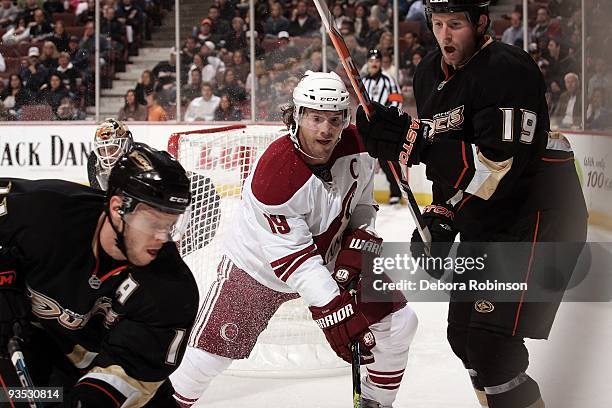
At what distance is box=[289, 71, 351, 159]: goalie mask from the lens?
2.47 meters

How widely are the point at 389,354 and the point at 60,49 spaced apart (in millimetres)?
4478

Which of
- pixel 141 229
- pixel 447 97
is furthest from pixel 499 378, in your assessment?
pixel 141 229

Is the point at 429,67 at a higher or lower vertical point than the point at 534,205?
higher

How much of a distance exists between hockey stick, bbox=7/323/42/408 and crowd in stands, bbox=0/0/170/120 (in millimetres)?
4664

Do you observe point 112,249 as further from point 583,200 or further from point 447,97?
point 583,200

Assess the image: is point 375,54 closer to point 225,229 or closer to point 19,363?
point 225,229

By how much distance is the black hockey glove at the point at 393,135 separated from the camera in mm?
2197

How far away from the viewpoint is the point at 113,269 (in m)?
1.83

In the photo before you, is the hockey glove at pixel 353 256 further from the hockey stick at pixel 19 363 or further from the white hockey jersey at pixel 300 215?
the hockey stick at pixel 19 363

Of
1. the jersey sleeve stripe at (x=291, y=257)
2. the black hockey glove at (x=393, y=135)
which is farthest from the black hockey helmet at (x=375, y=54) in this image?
the black hockey glove at (x=393, y=135)

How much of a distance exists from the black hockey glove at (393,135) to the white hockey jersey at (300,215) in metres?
0.28

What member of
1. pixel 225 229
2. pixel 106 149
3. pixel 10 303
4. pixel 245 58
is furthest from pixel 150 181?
pixel 245 58

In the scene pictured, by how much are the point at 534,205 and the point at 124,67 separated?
16.3 feet

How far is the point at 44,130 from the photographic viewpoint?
6629 millimetres
